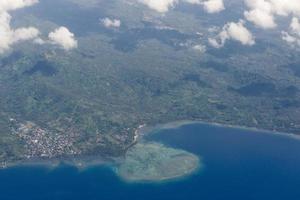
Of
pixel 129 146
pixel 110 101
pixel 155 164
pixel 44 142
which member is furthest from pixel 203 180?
pixel 110 101

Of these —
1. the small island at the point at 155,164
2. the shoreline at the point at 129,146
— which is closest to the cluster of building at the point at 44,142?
the shoreline at the point at 129,146

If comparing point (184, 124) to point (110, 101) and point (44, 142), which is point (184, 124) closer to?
point (110, 101)

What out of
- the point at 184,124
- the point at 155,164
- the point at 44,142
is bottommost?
the point at 155,164

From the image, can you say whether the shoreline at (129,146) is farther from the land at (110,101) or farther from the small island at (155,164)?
the small island at (155,164)

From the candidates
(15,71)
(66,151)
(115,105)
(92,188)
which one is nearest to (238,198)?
(92,188)

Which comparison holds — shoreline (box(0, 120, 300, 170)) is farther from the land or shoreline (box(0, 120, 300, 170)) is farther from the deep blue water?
the deep blue water

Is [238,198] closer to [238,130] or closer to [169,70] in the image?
[238,130]

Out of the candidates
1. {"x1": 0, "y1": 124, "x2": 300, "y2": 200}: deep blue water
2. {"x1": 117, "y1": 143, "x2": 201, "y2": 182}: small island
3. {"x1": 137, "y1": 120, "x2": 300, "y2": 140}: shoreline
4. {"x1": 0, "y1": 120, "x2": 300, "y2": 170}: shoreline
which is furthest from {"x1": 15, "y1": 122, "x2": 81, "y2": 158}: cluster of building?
{"x1": 137, "y1": 120, "x2": 300, "y2": 140}: shoreline
